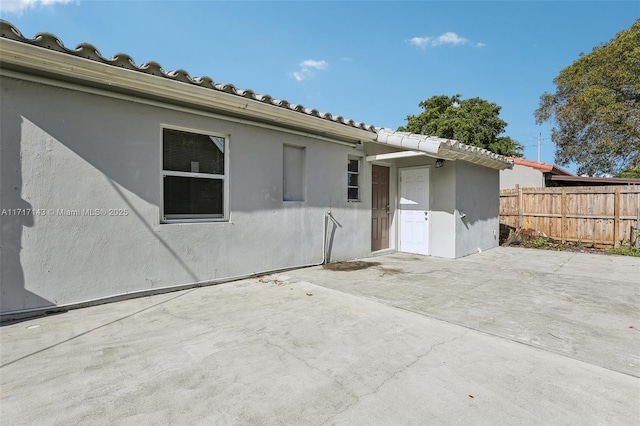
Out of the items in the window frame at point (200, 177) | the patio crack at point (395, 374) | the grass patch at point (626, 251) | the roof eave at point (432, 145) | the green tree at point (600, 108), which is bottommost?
the patio crack at point (395, 374)

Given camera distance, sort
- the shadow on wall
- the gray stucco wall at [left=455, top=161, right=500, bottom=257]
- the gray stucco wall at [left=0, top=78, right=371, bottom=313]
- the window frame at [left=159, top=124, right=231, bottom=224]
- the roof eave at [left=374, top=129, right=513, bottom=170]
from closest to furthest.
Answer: the shadow on wall → the gray stucco wall at [left=0, top=78, right=371, bottom=313] → the window frame at [left=159, top=124, right=231, bottom=224] → the roof eave at [left=374, top=129, right=513, bottom=170] → the gray stucco wall at [left=455, top=161, right=500, bottom=257]

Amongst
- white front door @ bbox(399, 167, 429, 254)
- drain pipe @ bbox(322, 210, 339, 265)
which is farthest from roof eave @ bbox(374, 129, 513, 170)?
drain pipe @ bbox(322, 210, 339, 265)

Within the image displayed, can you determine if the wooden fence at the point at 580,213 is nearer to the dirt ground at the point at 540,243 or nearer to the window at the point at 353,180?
the dirt ground at the point at 540,243

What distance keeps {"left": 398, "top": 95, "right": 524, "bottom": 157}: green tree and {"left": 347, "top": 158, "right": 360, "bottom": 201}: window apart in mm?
17490

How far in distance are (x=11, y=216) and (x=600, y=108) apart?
20612 millimetres

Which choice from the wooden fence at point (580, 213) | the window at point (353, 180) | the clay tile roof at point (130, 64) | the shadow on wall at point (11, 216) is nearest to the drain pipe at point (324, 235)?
the window at point (353, 180)

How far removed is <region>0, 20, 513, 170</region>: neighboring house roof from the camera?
3.46 m

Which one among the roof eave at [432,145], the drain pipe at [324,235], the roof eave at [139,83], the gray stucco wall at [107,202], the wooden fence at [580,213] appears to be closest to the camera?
the roof eave at [139,83]

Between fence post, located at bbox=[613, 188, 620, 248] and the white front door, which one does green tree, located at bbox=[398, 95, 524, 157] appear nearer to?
fence post, located at bbox=[613, 188, 620, 248]

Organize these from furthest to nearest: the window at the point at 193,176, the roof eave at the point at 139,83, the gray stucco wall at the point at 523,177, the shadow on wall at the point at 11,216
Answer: the gray stucco wall at the point at 523,177 → the window at the point at 193,176 → the shadow on wall at the point at 11,216 → the roof eave at the point at 139,83

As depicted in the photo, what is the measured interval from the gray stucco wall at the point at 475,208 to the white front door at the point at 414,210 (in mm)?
820

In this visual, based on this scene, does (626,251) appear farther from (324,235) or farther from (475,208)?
(324,235)

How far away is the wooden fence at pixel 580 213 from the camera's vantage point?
9766mm

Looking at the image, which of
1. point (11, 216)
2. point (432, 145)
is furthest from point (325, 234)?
point (11, 216)
